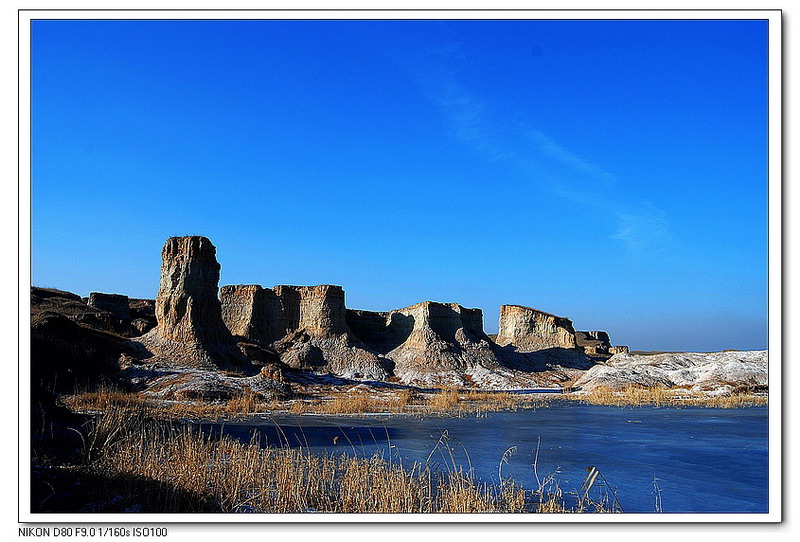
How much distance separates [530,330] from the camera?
89.1m

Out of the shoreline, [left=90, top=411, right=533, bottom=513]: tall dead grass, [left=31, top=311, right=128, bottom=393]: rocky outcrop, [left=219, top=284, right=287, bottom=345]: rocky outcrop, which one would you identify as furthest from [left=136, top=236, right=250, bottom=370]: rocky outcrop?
[left=90, top=411, right=533, bottom=513]: tall dead grass

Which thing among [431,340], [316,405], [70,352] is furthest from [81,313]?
[431,340]

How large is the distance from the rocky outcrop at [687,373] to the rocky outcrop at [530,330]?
3803 centimetres

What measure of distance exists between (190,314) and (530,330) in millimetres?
60433

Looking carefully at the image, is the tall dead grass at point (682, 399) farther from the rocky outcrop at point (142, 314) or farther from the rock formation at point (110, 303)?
the rock formation at point (110, 303)

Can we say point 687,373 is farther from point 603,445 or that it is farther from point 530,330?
point 530,330

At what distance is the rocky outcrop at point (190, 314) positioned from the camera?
3694 cm

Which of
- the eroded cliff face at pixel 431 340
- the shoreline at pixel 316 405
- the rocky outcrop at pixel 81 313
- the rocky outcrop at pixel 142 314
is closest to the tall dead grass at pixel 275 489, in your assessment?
the shoreline at pixel 316 405

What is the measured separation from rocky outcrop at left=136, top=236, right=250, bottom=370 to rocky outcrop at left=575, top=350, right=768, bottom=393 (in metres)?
24.6

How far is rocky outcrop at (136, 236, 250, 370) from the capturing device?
1454 inches

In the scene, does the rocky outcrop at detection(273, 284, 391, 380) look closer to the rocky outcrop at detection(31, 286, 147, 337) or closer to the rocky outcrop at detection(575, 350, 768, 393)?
the rocky outcrop at detection(31, 286, 147, 337)
